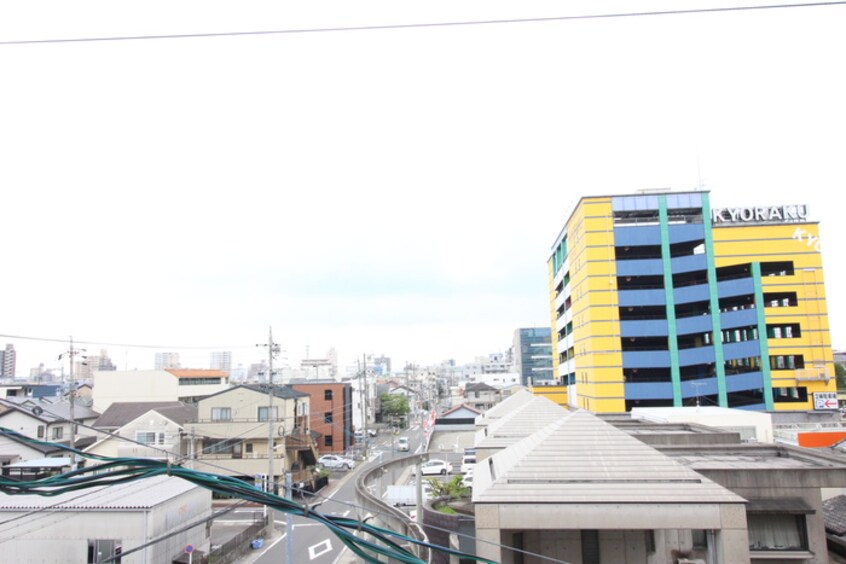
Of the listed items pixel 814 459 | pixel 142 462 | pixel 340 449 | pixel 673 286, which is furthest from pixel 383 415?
pixel 142 462

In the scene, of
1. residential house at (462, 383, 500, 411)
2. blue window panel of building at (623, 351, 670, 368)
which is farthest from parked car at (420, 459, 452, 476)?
residential house at (462, 383, 500, 411)

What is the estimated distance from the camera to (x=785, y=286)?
38.2 meters

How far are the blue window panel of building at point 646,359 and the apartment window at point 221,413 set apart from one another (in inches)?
1103

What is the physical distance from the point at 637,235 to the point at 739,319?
31.4 ft

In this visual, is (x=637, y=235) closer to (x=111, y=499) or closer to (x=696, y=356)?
(x=696, y=356)

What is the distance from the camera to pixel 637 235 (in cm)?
3956

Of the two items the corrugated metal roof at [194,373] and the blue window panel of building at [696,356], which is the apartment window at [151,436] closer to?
the corrugated metal roof at [194,373]

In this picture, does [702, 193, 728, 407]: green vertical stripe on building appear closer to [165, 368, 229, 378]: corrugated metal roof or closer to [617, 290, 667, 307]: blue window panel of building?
[617, 290, 667, 307]: blue window panel of building

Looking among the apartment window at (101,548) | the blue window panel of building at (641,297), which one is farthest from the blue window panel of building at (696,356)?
the apartment window at (101,548)

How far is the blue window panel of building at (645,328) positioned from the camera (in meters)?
38.4

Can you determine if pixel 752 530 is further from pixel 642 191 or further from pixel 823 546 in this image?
pixel 642 191

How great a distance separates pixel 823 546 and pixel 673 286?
3375cm

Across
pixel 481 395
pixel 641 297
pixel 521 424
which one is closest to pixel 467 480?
pixel 521 424

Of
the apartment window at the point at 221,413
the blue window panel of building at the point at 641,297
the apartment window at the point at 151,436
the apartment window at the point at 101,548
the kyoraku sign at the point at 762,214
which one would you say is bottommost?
the apartment window at the point at 101,548
